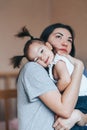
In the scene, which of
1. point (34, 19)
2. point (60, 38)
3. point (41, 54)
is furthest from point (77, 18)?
point (41, 54)

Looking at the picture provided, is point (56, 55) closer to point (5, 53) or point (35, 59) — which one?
point (35, 59)

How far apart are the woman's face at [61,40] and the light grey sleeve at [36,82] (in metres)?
0.16

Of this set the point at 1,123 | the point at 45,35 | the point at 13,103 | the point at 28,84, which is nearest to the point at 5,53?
the point at 13,103

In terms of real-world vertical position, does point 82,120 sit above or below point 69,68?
below

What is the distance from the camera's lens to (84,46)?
2064 mm

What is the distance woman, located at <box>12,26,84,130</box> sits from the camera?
0.88 m

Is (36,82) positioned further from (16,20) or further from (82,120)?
(16,20)

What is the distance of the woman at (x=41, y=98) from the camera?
0.88 meters

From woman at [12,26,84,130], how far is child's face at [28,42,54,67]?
4 centimetres

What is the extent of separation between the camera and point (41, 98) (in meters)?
0.90

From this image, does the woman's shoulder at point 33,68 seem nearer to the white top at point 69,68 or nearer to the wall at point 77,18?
the white top at point 69,68

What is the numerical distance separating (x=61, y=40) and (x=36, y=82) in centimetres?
26

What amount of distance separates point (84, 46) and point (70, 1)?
1.46 feet

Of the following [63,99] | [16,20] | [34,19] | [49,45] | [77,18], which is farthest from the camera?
[34,19]
